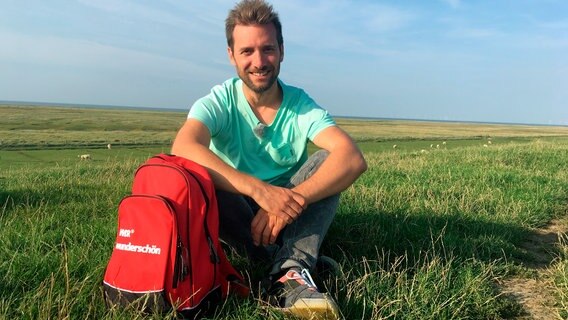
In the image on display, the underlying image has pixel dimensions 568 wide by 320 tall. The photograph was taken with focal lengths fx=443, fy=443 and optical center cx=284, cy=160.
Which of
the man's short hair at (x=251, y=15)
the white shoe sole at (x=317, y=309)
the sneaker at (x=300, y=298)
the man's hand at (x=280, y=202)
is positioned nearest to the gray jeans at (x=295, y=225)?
the sneaker at (x=300, y=298)

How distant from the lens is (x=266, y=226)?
2719 mm

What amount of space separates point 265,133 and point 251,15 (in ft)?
2.68

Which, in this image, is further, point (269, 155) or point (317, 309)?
point (269, 155)

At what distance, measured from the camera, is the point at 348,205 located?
16.2 feet

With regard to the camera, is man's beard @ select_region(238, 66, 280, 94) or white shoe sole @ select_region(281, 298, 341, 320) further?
man's beard @ select_region(238, 66, 280, 94)

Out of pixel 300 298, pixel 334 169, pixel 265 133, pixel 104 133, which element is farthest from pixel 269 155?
pixel 104 133

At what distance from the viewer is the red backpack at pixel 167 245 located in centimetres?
219

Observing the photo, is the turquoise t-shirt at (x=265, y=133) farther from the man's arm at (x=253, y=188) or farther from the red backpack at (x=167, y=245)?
the red backpack at (x=167, y=245)

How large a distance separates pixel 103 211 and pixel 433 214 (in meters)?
3.58

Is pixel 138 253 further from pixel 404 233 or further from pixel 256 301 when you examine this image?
pixel 404 233

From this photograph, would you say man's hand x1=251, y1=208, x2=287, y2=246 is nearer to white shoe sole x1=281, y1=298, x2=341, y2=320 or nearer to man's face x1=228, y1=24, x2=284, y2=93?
white shoe sole x1=281, y1=298, x2=341, y2=320

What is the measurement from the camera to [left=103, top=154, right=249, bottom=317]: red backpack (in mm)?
2188

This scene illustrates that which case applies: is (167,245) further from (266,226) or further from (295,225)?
(295,225)

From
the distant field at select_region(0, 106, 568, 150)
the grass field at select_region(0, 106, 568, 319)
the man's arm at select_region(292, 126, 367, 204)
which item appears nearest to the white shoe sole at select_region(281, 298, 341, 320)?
the grass field at select_region(0, 106, 568, 319)
